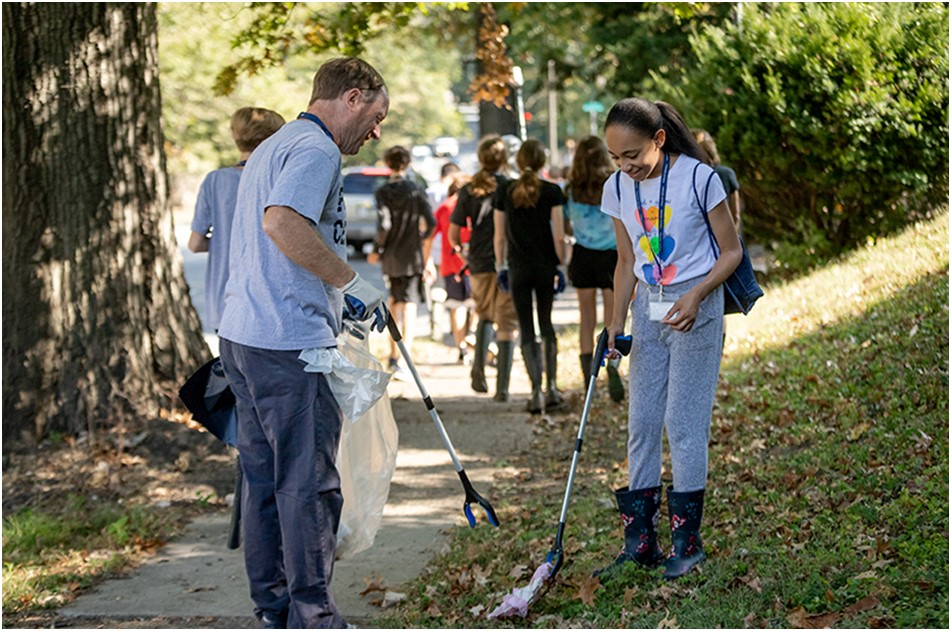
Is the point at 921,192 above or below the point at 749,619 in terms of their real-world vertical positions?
above

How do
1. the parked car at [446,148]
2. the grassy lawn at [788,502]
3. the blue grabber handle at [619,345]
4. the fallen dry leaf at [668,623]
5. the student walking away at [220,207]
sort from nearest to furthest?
the fallen dry leaf at [668,623], the grassy lawn at [788,502], the blue grabber handle at [619,345], the student walking away at [220,207], the parked car at [446,148]

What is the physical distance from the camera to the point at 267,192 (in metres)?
4.63

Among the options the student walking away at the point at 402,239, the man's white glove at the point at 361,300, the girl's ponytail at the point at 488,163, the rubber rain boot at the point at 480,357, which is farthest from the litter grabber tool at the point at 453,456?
the student walking away at the point at 402,239

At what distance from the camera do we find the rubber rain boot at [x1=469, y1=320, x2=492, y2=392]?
10312 mm

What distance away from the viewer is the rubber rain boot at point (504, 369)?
393 inches

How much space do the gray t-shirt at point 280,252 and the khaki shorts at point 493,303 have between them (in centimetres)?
532

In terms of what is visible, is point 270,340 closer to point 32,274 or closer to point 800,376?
point 32,274

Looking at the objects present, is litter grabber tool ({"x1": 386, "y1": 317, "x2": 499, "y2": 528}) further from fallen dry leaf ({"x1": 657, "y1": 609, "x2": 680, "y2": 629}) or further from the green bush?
the green bush

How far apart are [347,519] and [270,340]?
3.73 feet

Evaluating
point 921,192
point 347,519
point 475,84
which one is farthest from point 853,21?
point 347,519

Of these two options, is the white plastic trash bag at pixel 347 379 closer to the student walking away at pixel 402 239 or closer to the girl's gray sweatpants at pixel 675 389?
the girl's gray sweatpants at pixel 675 389

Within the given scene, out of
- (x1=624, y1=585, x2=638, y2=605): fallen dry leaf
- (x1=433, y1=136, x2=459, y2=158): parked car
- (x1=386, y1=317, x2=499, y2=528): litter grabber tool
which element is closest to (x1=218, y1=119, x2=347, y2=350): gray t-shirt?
(x1=386, y1=317, x2=499, y2=528): litter grabber tool

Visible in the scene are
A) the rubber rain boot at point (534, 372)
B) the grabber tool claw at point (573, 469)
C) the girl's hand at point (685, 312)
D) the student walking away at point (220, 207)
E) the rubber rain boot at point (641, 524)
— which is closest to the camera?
the girl's hand at point (685, 312)

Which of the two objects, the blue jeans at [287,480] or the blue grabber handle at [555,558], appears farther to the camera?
the blue grabber handle at [555,558]
